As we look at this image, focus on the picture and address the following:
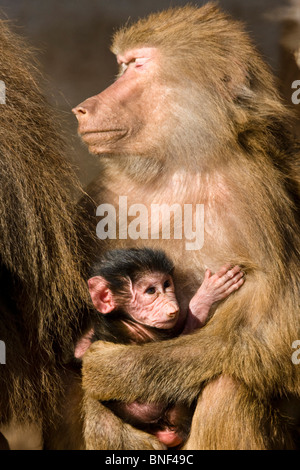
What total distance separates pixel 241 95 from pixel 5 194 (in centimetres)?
89

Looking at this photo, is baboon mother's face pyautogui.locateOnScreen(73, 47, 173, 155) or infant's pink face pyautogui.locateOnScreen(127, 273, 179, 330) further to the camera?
baboon mother's face pyautogui.locateOnScreen(73, 47, 173, 155)

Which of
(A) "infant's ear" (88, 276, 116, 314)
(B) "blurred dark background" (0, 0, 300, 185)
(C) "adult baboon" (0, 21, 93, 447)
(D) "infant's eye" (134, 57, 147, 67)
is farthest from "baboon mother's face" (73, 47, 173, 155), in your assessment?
(B) "blurred dark background" (0, 0, 300, 185)

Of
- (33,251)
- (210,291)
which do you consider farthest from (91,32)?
(210,291)

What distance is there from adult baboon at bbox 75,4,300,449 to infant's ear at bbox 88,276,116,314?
0.12 m

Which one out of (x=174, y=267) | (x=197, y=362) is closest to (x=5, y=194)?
(x=174, y=267)

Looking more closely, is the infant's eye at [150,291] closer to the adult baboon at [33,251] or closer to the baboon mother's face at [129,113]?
the adult baboon at [33,251]

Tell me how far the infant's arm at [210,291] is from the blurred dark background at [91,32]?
1.05m

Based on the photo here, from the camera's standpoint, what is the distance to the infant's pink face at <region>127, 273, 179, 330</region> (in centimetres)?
259

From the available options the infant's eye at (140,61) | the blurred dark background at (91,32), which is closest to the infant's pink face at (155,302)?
the infant's eye at (140,61)

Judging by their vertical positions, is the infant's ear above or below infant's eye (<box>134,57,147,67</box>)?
below

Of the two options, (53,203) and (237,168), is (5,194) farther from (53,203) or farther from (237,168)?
(237,168)

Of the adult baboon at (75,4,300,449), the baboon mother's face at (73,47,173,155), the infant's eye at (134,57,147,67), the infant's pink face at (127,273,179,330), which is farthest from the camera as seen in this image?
the infant's eye at (134,57,147,67)

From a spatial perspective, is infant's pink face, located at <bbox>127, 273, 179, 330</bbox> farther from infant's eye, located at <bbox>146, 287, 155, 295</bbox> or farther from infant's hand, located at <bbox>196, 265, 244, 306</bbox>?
infant's hand, located at <bbox>196, 265, 244, 306</bbox>

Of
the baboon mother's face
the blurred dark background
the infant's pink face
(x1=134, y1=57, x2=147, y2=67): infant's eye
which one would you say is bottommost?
the infant's pink face
